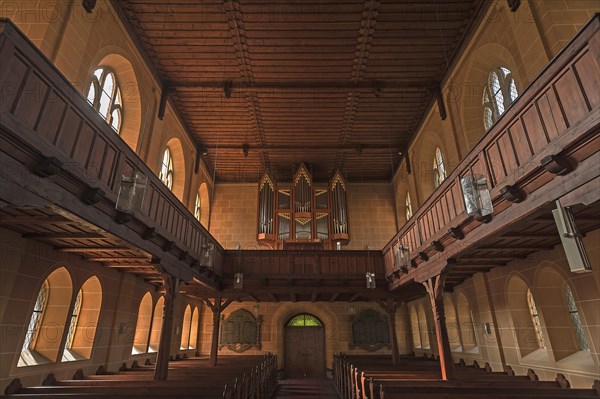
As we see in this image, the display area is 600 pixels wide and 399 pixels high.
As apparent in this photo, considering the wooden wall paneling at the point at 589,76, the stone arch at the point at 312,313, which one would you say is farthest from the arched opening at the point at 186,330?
the wooden wall paneling at the point at 589,76

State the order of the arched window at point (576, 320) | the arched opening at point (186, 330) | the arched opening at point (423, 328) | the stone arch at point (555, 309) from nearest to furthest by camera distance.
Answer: the arched window at point (576, 320) → the stone arch at point (555, 309) → the arched opening at point (423, 328) → the arched opening at point (186, 330)

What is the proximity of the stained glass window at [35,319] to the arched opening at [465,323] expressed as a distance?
39.4 ft

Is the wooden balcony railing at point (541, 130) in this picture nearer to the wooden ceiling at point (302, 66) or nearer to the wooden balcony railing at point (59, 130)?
the wooden ceiling at point (302, 66)

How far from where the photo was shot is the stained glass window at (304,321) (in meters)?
17.5

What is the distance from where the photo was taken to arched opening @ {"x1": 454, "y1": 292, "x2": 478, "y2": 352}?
37.7ft

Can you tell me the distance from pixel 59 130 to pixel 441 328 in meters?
8.22

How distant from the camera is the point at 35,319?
26.3ft

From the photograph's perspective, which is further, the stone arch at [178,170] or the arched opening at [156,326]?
the stone arch at [178,170]

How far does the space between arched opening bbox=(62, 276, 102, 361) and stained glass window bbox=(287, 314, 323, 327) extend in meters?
10.0

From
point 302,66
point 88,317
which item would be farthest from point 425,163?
point 88,317

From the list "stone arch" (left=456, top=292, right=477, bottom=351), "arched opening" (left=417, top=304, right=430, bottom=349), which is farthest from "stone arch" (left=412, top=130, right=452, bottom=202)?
"arched opening" (left=417, top=304, right=430, bottom=349)

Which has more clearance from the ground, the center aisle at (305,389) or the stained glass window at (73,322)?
the stained glass window at (73,322)

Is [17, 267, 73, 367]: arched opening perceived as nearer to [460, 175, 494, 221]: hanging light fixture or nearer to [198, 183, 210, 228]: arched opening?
[460, 175, 494, 221]: hanging light fixture

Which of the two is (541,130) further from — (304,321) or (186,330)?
(186,330)
